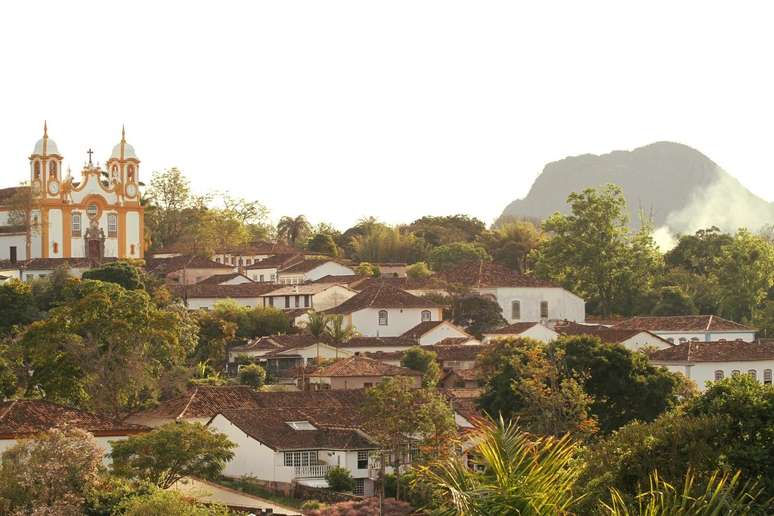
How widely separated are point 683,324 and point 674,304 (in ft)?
30.0

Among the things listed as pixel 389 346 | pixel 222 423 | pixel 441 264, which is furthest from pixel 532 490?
pixel 441 264

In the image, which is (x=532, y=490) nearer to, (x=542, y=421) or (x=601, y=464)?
(x=601, y=464)

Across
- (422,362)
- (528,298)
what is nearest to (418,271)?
(528,298)

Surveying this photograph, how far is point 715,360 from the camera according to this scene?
64938 millimetres

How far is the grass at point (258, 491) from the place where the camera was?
44.7m

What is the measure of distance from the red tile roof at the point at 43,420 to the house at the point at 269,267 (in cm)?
4516

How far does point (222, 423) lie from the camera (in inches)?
1935

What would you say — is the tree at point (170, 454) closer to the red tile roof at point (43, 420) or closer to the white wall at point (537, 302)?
the red tile roof at point (43, 420)

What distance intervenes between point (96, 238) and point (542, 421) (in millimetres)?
47301

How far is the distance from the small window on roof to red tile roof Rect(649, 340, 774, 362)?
19.4 meters

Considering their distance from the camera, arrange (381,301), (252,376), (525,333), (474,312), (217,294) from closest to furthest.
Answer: (252,376) < (525,333) < (381,301) < (217,294) < (474,312)

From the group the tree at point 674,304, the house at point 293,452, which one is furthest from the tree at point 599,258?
the house at point 293,452

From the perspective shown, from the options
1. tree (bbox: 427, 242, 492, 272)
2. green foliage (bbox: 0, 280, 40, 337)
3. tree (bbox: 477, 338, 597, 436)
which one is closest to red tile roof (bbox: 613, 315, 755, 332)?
tree (bbox: 477, 338, 597, 436)

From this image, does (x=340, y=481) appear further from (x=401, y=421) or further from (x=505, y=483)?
(x=505, y=483)
